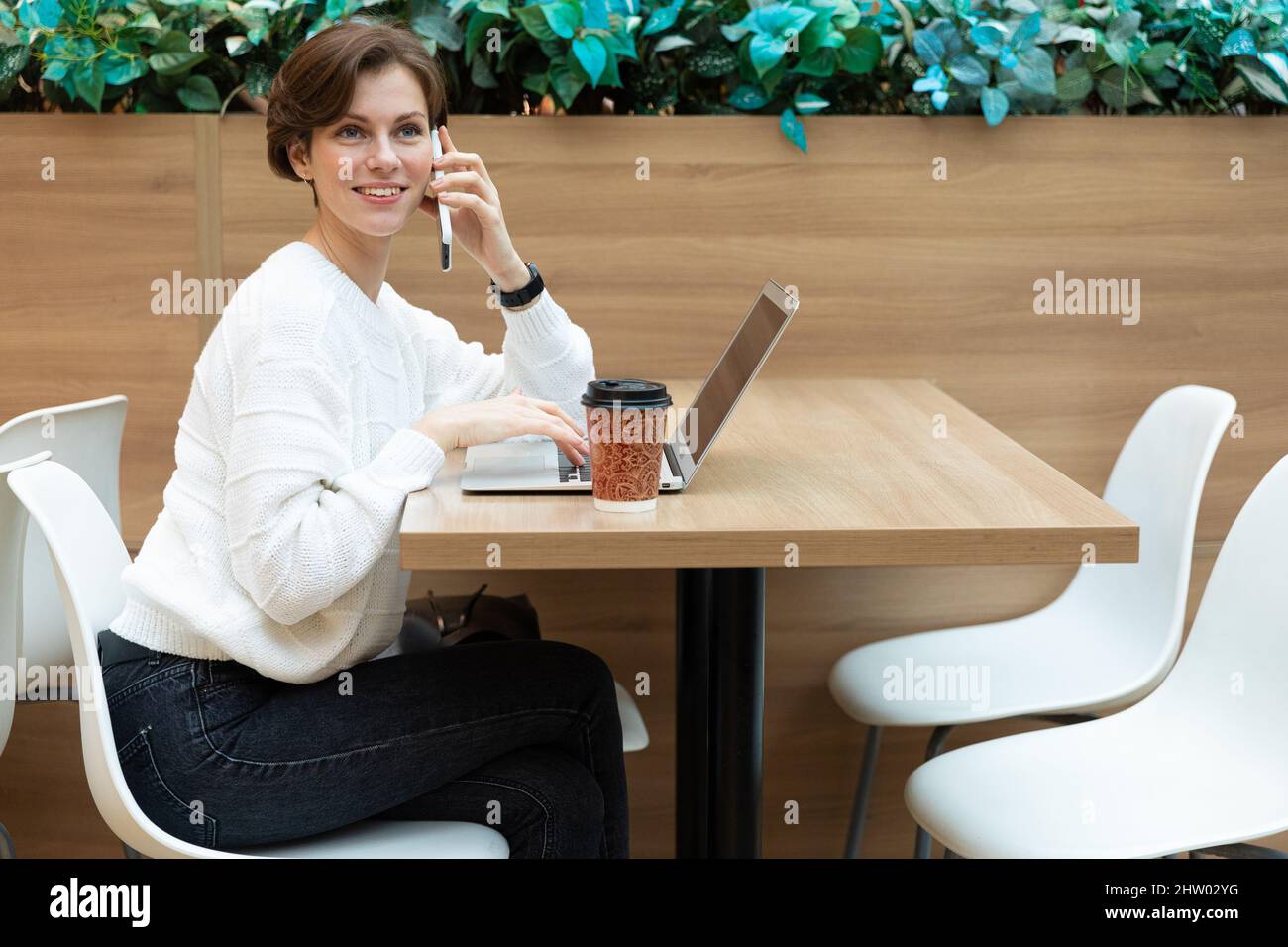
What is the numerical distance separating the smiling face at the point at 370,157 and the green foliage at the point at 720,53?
69 centimetres

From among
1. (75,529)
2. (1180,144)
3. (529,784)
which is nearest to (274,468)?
(75,529)

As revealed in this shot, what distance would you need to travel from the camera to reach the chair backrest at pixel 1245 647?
1.58 m

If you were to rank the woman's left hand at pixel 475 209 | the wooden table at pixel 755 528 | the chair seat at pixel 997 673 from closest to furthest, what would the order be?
the wooden table at pixel 755 528 → the woman's left hand at pixel 475 209 → the chair seat at pixel 997 673

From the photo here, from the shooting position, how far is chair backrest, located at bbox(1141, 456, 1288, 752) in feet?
5.20

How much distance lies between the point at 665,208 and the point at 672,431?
2.15ft

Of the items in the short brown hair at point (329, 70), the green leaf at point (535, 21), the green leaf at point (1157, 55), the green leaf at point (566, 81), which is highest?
the green leaf at point (535, 21)

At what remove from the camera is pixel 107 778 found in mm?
1328

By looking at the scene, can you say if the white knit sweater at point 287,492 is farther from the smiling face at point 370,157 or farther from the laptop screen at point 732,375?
the laptop screen at point 732,375

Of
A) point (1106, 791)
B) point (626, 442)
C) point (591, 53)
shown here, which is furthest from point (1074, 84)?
point (626, 442)

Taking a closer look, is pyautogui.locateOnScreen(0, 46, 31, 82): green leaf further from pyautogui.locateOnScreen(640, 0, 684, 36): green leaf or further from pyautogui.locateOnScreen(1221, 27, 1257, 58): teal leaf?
pyautogui.locateOnScreen(1221, 27, 1257, 58): teal leaf

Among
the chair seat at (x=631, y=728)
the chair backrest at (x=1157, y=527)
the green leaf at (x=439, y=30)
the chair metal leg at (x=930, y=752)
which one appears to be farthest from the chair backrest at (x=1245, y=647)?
the green leaf at (x=439, y=30)

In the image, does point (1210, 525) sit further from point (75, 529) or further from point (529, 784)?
point (75, 529)

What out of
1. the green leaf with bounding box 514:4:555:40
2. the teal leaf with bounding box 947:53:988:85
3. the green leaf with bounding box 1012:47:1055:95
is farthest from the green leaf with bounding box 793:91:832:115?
the green leaf with bounding box 514:4:555:40

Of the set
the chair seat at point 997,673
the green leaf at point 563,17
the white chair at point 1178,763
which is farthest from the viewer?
the green leaf at point 563,17
